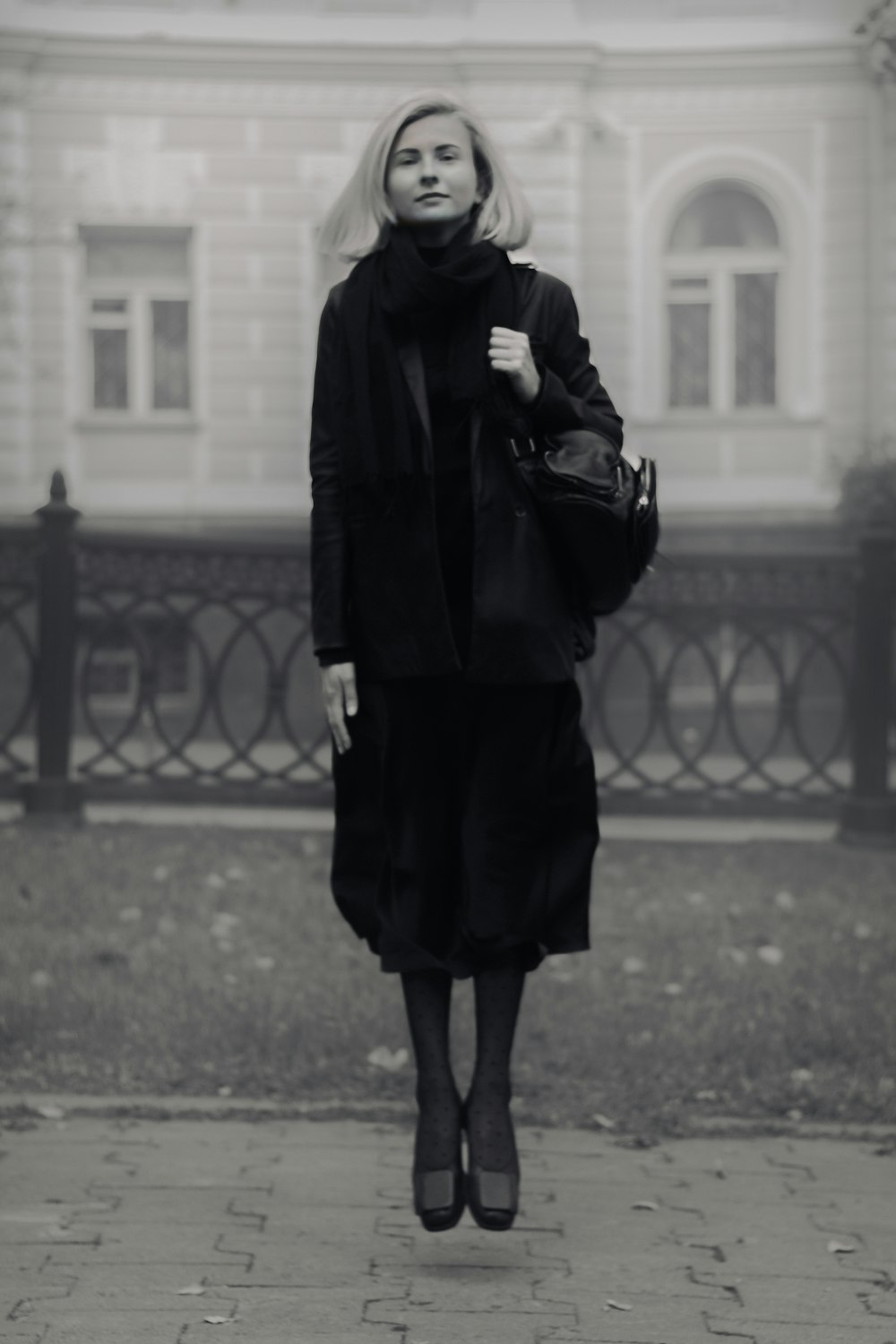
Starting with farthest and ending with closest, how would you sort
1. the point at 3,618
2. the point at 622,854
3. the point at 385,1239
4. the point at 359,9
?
the point at 359,9
the point at 3,618
the point at 622,854
the point at 385,1239

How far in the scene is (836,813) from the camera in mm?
9008

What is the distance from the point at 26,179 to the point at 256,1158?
10.4 m

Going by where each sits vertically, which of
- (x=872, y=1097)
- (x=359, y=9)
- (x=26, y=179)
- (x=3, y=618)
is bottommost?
(x=872, y=1097)

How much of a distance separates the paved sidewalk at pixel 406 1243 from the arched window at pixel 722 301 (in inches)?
383

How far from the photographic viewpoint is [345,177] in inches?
514

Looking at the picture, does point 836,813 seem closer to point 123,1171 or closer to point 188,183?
point 123,1171

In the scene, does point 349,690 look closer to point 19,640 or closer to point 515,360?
point 515,360

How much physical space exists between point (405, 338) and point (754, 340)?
10.7 m

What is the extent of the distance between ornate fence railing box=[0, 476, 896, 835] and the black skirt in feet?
18.4

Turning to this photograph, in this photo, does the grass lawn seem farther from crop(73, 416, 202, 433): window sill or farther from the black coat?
crop(73, 416, 202, 433): window sill

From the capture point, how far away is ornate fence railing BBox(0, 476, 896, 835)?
349 inches

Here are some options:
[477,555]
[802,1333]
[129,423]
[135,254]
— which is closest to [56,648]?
[129,423]

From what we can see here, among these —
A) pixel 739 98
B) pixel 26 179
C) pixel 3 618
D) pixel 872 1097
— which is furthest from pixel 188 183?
pixel 872 1097

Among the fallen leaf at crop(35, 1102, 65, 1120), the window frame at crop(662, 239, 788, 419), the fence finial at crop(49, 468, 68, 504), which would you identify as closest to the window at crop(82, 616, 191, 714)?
the fence finial at crop(49, 468, 68, 504)
